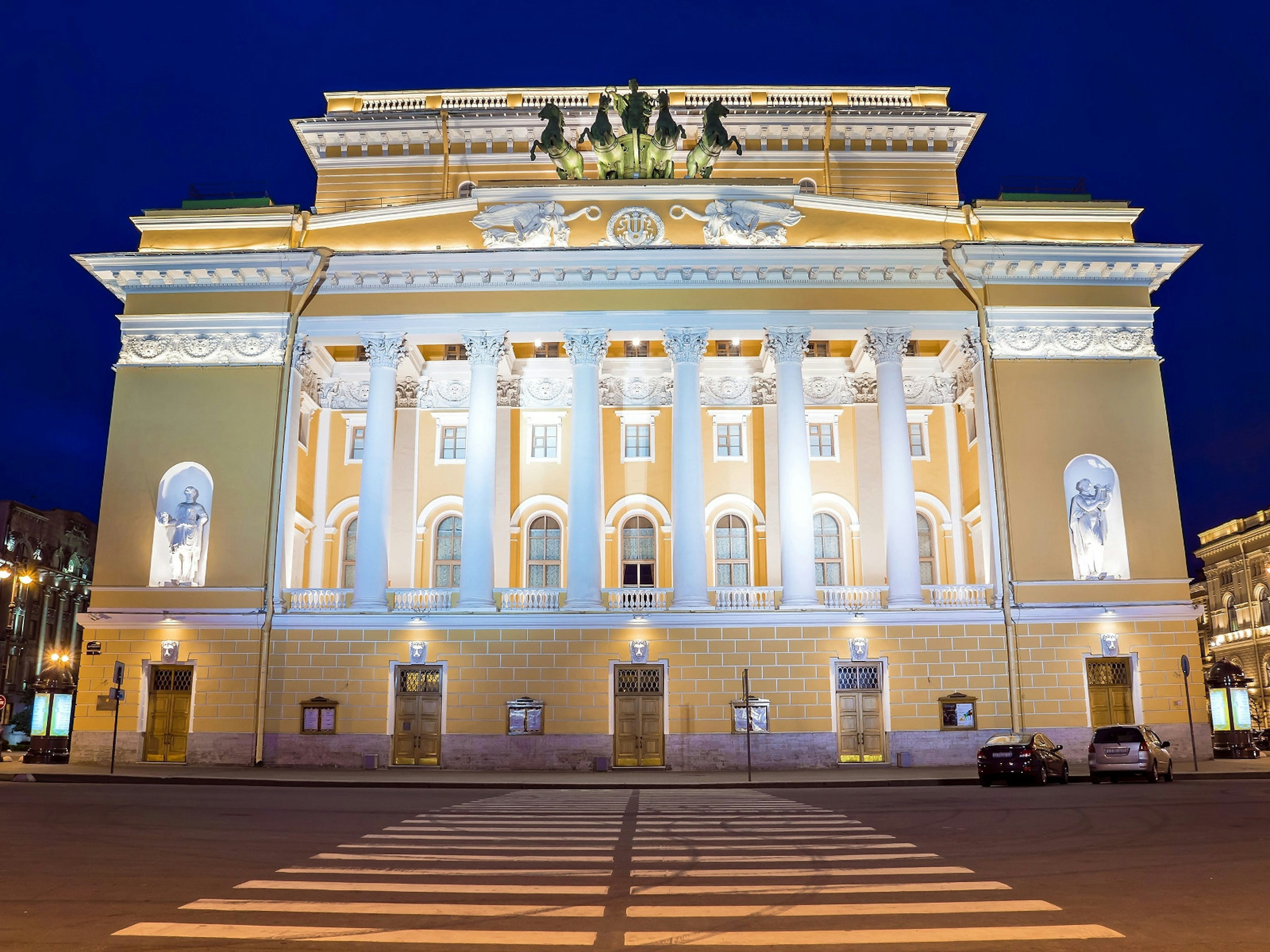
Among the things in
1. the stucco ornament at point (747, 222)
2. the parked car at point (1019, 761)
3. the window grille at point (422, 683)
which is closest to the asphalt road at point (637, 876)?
the parked car at point (1019, 761)

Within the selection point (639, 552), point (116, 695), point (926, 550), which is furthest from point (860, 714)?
point (116, 695)

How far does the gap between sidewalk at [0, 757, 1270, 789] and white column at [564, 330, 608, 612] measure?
5205 millimetres

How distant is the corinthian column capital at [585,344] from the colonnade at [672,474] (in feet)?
0.12

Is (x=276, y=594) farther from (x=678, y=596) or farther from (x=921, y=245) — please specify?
(x=921, y=245)

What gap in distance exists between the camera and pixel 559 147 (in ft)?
109

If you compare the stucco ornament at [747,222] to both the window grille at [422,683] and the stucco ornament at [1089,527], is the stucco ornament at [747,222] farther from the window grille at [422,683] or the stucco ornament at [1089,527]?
the window grille at [422,683]

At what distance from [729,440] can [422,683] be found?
534 inches

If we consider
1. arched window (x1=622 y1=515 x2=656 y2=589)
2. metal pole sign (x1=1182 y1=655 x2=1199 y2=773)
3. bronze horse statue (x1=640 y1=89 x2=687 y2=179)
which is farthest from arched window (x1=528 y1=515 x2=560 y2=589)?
metal pole sign (x1=1182 y1=655 x2=1199 y2=773)

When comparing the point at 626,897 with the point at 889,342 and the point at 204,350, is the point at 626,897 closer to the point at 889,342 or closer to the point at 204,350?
the point at 889,342

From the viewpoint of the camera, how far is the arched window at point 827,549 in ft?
116

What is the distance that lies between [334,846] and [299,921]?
4.61 m

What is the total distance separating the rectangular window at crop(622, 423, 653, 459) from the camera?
36500mm

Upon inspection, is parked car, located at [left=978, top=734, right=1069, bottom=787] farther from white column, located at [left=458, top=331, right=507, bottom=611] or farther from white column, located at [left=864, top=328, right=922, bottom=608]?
white column, located at [left=458, top=331, right=507, bottom=611]

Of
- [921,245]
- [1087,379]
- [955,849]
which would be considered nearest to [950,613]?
[1087,379]
